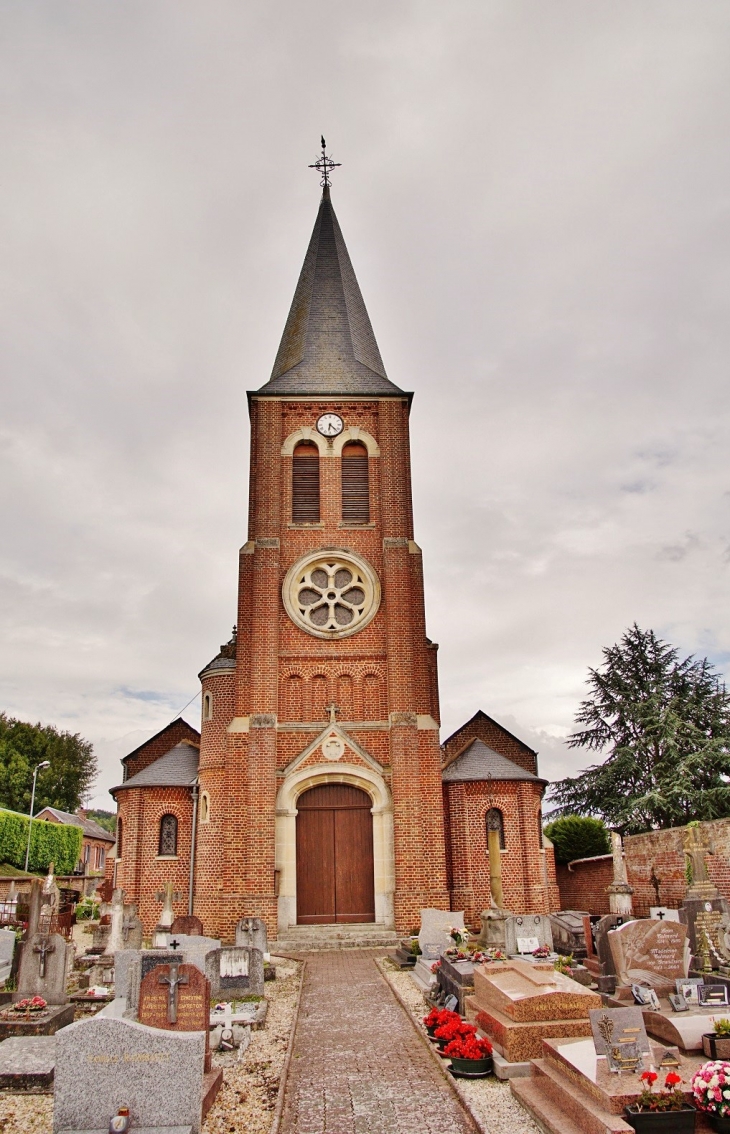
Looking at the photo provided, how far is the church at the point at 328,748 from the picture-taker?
2105cm

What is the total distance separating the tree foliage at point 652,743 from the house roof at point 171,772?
607 inches

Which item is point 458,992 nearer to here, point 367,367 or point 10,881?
point 367,367

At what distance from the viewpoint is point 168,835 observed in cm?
2397

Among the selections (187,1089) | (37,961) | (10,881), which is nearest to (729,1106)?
(187,1089)

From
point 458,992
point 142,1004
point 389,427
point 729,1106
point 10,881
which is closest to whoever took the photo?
point 729,1106

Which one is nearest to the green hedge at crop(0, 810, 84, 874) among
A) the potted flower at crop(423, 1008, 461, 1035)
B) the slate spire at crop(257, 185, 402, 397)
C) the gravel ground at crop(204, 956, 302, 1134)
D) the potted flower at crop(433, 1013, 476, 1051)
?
the slate spire at crop(257, 185, 402, 397)

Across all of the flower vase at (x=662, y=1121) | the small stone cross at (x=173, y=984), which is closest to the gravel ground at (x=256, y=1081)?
the small stone cross at (x=173, y=984)

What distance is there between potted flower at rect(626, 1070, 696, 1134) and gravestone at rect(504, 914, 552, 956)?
9193 mm

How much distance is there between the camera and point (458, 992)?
11.9m

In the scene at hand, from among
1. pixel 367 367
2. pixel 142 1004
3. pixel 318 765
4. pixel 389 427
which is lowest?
pixel 142 1004

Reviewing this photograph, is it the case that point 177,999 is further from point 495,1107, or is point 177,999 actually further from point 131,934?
point 131,934

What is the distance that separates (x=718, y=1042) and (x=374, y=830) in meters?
13.8

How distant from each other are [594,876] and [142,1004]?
21914mm

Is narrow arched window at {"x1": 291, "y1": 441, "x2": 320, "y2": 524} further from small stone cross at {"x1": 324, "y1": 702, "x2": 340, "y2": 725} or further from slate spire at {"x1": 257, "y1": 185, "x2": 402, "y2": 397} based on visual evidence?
small stone cross at {"x1": 324, "y1": 702, "x2": 340, "y2": 725}
